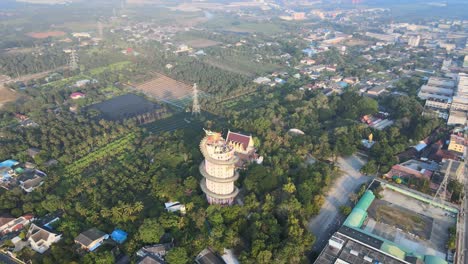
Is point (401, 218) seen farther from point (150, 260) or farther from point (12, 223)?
point (12, 223)

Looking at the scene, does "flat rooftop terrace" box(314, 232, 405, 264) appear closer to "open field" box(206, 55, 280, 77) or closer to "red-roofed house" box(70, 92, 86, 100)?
"red-roofed house" box(70, 92, 86, 100)

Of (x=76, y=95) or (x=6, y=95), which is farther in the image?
(x=6, y=95)

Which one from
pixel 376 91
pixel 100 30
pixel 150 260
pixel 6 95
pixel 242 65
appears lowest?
pixel 6 95

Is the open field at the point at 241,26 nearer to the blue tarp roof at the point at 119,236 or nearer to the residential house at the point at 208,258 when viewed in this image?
the blue tarp roof at the point at 119,236

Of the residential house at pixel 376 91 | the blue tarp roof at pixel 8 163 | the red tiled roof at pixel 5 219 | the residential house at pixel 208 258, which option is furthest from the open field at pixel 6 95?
the residential house at pixel 376 91

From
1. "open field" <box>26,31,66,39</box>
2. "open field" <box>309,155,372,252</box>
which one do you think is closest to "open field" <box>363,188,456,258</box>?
"open field" <box>309,155,372,252</box>

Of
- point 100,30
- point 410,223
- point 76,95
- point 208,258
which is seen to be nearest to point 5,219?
point 208,258

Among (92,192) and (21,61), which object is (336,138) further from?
(21,61)
